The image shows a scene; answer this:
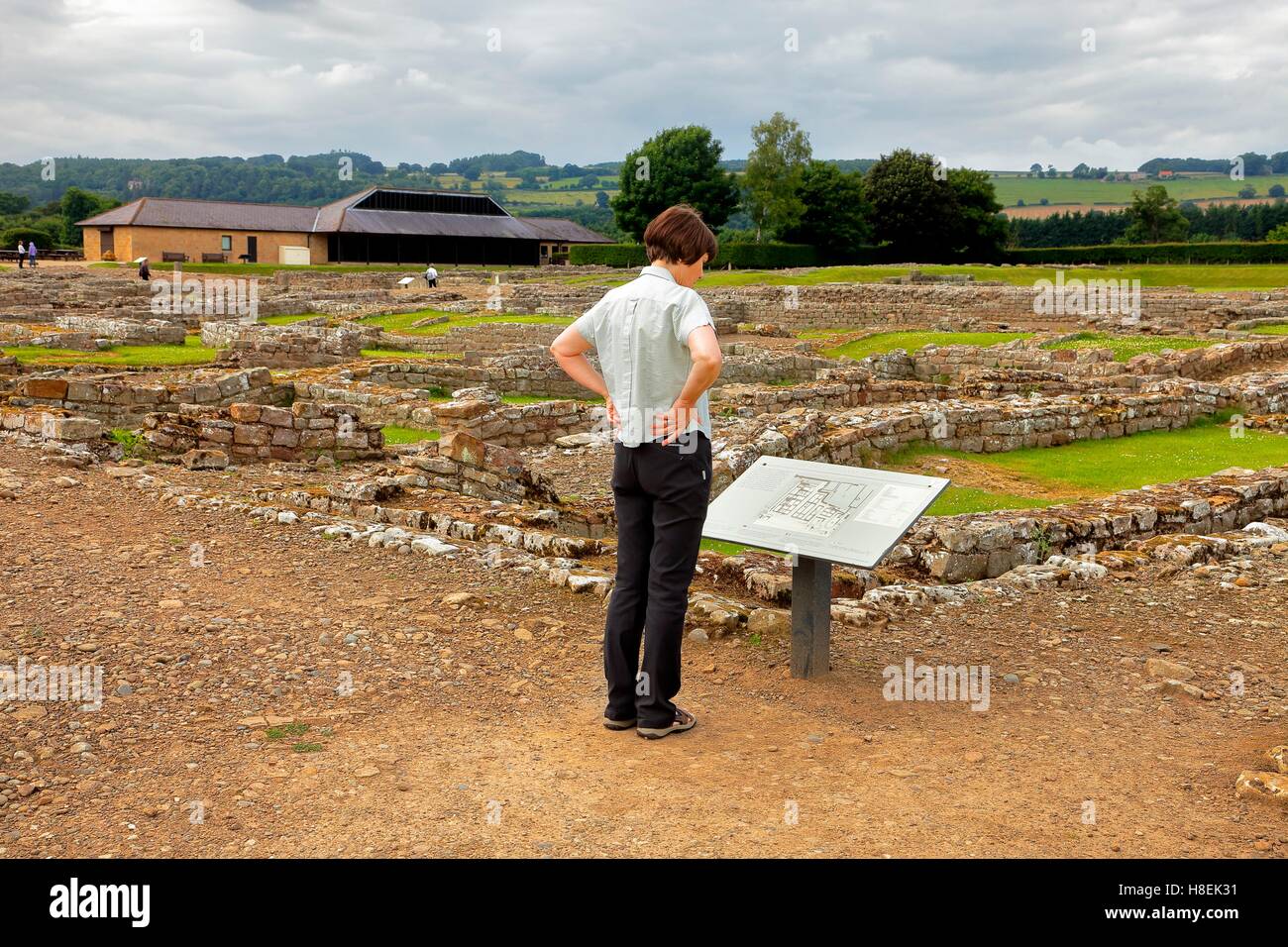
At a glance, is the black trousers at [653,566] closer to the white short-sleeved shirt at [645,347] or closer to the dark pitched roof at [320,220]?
the white short-sleeved shirt at [645,347]

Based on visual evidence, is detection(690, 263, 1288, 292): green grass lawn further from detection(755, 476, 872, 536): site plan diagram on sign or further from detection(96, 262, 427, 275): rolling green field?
detection(755, 476, 872, 536): site plan diagram on sign

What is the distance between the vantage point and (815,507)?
507 centimetres

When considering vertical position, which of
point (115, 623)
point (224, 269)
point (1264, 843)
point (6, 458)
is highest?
point (224, 269)

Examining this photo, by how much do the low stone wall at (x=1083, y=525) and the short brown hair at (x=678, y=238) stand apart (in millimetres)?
4060

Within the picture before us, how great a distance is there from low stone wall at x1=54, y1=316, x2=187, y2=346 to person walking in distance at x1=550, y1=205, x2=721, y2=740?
21.8 meters

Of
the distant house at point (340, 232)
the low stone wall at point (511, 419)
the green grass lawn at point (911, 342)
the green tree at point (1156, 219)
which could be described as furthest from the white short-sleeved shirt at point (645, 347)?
the green tree at point (1156, 219)

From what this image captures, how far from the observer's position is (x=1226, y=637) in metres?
6.00

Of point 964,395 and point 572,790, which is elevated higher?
point 964,395

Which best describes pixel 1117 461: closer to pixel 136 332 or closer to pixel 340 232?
pixel 136 332

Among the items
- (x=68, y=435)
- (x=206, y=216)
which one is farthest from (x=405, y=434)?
(x=206, y=216)

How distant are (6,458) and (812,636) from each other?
743 cm

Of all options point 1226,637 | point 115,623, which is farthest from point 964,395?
point 115,623

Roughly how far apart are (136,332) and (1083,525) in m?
21.4
